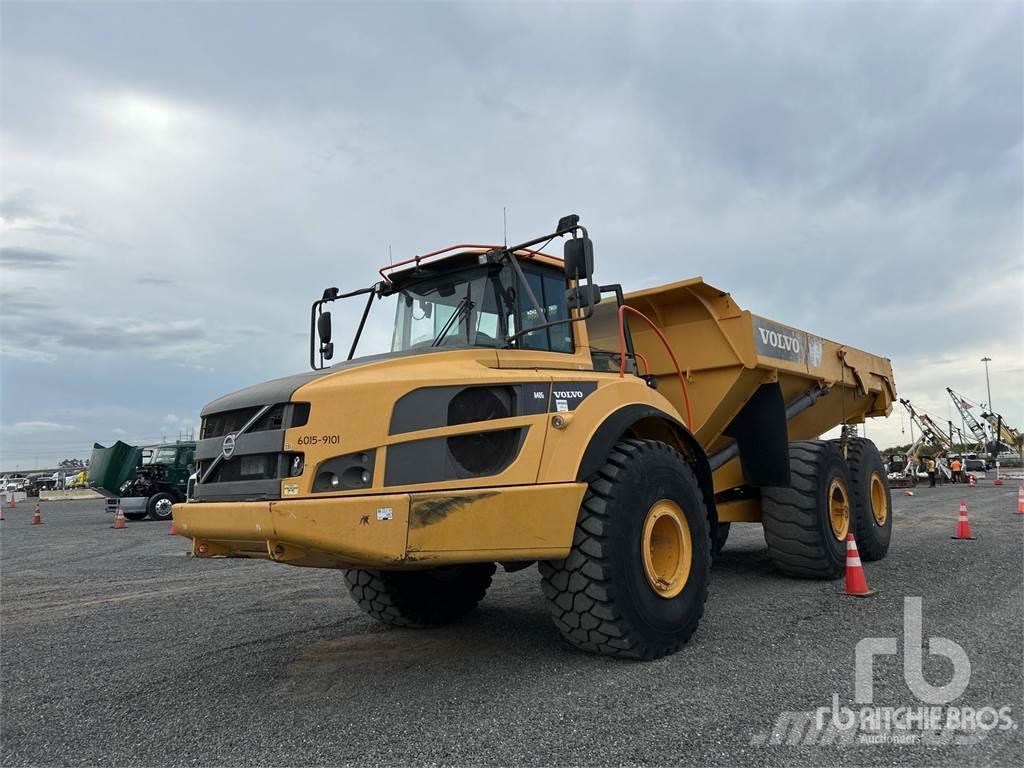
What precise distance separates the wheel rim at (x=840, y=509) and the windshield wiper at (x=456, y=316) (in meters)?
4.78

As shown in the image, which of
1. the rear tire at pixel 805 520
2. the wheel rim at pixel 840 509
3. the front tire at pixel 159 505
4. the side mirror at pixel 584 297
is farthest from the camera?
the front tire at pixel 159 505

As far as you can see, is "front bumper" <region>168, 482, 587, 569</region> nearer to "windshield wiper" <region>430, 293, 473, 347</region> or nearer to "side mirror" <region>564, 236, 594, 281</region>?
"side mirror" <region>564, 236, 594, 281</region>

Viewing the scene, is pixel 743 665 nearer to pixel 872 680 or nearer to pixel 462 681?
pixel 872 680

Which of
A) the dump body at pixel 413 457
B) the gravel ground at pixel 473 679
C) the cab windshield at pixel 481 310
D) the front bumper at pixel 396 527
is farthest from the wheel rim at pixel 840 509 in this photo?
the front bumper at pixel 396 527

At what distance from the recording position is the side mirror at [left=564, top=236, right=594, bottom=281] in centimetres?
443

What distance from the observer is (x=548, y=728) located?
3586mm

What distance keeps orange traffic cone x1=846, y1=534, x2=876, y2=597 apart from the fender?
1.29 m

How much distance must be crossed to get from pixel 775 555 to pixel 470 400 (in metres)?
4.44

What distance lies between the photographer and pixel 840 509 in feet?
26.1

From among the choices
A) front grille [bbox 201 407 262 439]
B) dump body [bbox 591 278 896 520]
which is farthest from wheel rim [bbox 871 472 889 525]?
front grille [bbox 201 407 262 439]

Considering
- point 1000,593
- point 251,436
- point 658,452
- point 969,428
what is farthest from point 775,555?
point 969,428

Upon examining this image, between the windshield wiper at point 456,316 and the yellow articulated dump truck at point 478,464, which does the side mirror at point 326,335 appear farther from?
the windshield wiper at point 456,316

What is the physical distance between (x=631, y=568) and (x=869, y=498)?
17.4 ft

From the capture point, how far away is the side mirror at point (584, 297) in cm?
451
